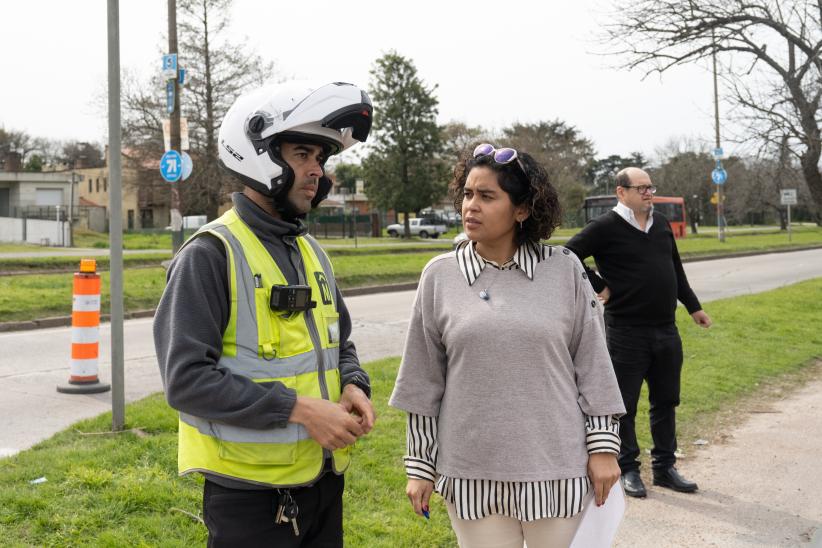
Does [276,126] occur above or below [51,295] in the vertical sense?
above

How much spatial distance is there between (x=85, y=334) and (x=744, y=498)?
590 cm

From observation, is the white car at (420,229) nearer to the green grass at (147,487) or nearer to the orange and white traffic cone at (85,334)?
the orange and white traffic cone at (85,334)

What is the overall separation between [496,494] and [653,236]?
10.0 feet

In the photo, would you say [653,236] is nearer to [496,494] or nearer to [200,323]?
[496,494]

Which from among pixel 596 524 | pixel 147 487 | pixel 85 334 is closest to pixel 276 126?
pixel 596 524

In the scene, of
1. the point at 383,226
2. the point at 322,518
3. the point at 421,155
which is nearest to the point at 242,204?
the point at 322,518

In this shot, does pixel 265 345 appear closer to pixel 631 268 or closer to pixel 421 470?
pixel 421 470

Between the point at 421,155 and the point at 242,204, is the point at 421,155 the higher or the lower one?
the higher one

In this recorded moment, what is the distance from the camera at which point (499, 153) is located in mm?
2777

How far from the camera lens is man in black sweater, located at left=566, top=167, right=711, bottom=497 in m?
5.07

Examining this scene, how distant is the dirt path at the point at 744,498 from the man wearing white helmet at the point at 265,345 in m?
2.52

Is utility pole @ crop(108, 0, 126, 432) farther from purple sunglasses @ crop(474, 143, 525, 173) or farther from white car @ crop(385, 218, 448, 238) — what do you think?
white car @ crop(385, 218, 448, 238)

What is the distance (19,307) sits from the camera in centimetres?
1288

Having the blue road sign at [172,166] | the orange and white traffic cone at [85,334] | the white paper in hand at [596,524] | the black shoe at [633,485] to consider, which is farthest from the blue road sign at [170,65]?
the white paper in hand at [596,524]
